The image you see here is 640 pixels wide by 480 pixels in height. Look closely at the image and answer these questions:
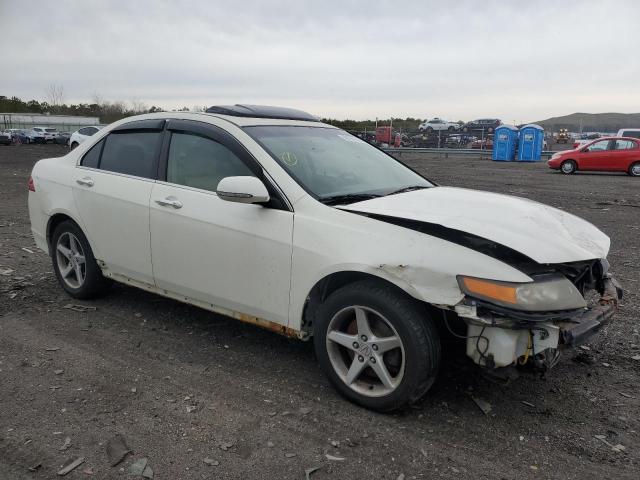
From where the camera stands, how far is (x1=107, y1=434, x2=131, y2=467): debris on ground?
277cm

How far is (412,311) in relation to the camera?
297 cm

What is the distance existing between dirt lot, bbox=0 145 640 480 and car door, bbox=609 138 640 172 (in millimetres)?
18523

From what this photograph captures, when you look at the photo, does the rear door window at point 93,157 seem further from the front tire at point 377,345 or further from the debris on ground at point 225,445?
the debris on ground at point 225,445

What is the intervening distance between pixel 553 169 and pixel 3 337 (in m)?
22.5

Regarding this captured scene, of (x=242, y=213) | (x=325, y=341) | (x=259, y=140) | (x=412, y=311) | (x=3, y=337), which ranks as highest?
(x=259, y=140)

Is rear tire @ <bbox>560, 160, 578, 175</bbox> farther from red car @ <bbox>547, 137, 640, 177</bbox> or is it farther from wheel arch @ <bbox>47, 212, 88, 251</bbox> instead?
wheel arch @ <bbox>47, 212, 88, 251</bbox>

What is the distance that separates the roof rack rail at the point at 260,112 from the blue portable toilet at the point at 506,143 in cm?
2651

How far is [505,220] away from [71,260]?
3852mm

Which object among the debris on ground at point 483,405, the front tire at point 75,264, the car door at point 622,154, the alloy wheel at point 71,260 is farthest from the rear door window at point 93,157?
the car door at point 622,154

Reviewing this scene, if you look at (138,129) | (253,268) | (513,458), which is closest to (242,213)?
(253,268)

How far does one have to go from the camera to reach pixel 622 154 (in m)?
20.8

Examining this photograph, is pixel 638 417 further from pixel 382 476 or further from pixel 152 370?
pixel 152 370

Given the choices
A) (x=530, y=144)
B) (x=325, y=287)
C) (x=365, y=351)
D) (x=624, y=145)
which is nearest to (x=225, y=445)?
(x=365, y=351)

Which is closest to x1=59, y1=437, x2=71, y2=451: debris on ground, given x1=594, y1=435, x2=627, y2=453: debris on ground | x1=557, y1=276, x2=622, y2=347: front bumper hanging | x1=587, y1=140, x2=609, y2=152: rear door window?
x1=557, y1=276, x2=622, y2=347: front bumper hanging
